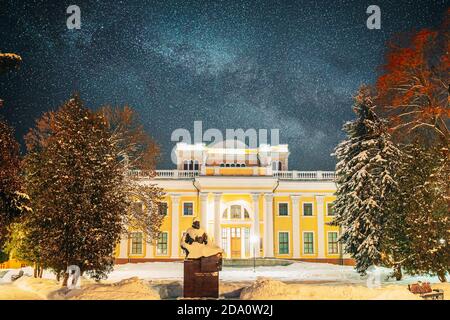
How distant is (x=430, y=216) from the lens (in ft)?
71.6

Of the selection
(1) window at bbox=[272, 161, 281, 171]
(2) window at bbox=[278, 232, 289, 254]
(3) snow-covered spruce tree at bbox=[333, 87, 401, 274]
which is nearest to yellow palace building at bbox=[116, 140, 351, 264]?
(2) window at bbox=[278, 232, 289, 254]

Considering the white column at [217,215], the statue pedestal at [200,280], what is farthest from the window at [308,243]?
the statue pedestal at [200,280]

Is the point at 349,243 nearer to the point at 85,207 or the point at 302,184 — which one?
the point at 85,207

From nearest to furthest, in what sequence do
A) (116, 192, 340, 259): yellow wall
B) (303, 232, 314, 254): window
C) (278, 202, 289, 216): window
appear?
(116, 192, 340, 259): yellow wall
(303, 232, 314, 254): window
(278, 202, 289, 216): window

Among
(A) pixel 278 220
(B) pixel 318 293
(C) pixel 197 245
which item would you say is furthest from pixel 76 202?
(A) pixel 278 220

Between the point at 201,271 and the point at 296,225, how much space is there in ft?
102

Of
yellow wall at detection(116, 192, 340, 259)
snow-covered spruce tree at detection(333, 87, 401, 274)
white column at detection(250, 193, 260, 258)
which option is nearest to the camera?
snow-covered spruce tree at detection(333, 87, 401, 274)

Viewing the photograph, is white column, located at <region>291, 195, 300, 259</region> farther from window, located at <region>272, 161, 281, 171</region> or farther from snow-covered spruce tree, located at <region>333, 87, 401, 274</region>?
snow-covered spruce tree, located at <region>333, 87, 401, 274</region>

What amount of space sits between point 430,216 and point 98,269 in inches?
543

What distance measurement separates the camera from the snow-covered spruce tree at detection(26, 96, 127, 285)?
19859 mm

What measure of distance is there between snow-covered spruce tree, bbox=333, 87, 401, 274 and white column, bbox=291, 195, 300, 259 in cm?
1532

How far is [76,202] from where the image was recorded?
20125mm

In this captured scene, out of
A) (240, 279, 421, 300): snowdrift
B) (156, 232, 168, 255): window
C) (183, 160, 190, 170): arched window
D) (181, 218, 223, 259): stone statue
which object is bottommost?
(240, 279, 421, 300): snowdrift
